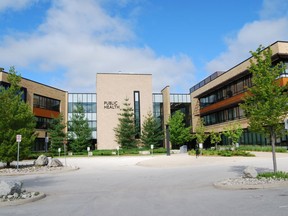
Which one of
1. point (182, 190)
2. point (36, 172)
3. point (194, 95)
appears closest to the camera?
point (182, 190)

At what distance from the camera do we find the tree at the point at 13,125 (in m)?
24.8

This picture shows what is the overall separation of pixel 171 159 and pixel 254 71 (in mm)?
16249

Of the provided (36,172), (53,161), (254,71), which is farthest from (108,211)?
(53,161)

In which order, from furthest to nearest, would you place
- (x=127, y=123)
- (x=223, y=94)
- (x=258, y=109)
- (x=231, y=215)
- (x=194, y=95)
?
(x=194, y=95), (x=127, y=123), (x=223, y=94), (x=258, y=109), (x=231, y=215)

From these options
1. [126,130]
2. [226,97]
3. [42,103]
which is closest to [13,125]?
[42,103]

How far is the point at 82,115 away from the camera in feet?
208

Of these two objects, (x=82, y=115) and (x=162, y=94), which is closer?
(x=82, y=115)

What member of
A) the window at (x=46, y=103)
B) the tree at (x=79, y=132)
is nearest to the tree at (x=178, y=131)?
the tree at (x=79, y=132)

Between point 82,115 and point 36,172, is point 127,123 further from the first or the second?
point 36,172

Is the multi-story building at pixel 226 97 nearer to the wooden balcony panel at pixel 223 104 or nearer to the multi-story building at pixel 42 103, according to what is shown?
the wooden balcony panel at pixel 223 104

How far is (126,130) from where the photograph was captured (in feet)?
201

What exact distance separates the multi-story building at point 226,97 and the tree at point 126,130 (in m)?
14.7

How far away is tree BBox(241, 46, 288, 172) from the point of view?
14523mm

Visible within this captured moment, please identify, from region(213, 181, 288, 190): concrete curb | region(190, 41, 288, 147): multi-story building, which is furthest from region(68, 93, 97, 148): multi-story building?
region(213, 181, 288, 190): concrete curb
